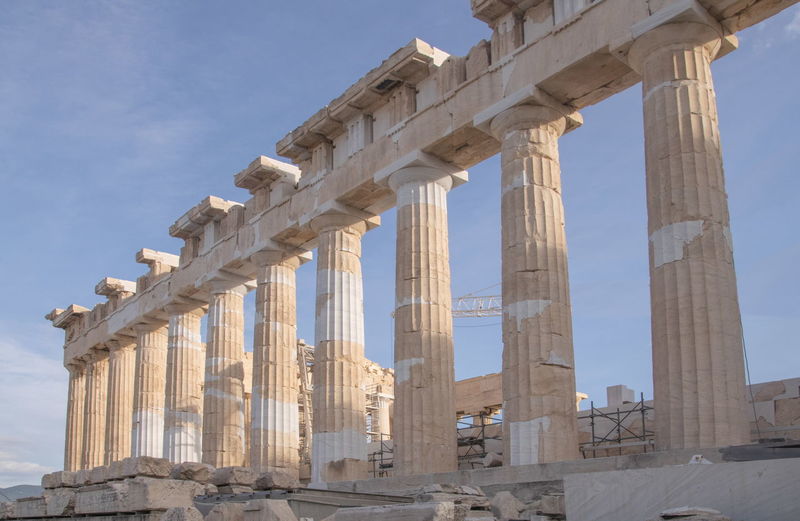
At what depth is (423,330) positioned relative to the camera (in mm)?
23094

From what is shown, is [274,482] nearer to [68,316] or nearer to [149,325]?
[149,325]

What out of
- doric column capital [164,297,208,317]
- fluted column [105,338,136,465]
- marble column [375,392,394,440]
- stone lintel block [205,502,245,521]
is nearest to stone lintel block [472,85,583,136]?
stone lintel block [205,502,245,521]

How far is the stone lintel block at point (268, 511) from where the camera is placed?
45.6 ft

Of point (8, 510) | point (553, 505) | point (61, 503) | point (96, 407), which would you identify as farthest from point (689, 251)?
point (96, 407)

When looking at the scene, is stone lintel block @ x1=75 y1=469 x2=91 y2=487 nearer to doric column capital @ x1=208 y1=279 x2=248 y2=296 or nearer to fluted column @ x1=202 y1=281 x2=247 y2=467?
fluted column @ x1=202 y1=281 x2=247 y2=467

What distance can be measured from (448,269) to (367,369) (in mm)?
23244

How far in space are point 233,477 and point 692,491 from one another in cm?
1136

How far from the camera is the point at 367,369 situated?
4684cm

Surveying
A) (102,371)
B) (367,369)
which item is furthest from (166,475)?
(367,369)

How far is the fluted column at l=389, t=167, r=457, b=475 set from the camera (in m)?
22.5

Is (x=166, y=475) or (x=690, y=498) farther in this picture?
(x=166, y=475)

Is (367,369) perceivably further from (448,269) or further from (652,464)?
(652,464)

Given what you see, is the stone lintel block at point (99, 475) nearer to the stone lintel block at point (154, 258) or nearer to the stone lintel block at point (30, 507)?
the stone lintel block at point (30, 507)

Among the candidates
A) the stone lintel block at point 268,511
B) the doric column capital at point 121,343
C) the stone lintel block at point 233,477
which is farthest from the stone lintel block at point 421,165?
the doric column capital at point 121,343
